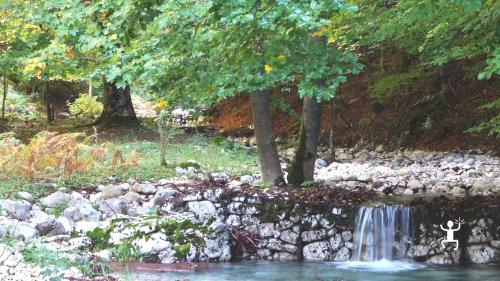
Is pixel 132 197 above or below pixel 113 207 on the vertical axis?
above

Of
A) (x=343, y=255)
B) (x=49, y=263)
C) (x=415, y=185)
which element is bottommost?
(x=343, y=255)

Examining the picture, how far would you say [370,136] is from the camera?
50.0 feet

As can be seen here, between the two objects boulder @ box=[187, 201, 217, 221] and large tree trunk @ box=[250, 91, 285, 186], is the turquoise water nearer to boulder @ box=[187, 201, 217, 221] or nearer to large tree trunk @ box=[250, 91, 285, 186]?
boulder @ box=[187, 201, 217, 221]

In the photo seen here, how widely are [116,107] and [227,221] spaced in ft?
36.2

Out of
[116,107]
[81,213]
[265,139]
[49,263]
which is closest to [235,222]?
[265,139]

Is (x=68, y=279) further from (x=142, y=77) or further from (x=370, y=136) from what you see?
(x=370, y=136)

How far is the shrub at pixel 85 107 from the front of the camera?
→ 21.7m

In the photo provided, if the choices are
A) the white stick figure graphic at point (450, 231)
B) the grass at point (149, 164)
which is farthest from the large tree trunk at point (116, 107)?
the white stick figure graphic at point (450, 231)

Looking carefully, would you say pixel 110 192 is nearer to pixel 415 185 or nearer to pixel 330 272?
pixel 330 272

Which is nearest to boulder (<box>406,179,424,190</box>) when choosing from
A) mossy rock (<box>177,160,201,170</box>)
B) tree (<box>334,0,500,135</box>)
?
tree (<box>334,0,500,135</box>)

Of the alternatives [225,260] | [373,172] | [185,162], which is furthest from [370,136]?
[225,260]

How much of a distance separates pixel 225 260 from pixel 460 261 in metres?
2.80

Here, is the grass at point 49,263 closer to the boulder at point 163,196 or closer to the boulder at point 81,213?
the boulder at point 81,213

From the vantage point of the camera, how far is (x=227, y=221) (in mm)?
7941
